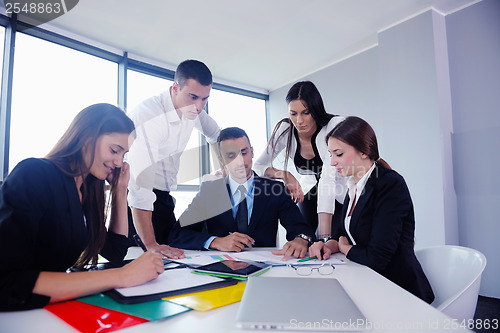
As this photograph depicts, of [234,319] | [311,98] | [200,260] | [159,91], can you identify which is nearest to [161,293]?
[234,319]

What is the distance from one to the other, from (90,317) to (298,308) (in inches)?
15.9

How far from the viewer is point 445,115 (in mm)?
3350

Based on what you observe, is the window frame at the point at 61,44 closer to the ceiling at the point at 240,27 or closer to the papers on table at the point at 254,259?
the ceiling at the point at 240,27

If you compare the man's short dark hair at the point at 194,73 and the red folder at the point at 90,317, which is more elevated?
the man's short dark hair at the point at 194,73

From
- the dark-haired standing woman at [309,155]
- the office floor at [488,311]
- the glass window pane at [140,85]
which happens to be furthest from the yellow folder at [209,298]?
the glass window pane at [140,85]

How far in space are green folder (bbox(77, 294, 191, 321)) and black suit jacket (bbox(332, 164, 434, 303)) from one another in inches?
30.5

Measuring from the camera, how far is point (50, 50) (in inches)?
141

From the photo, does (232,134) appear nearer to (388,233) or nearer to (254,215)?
(254,215)

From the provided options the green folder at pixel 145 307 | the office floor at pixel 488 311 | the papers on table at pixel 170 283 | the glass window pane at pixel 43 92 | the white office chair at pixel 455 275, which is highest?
the glass window pane at pixel 43 92

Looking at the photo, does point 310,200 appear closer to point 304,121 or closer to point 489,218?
point 304,121

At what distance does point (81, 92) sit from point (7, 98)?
74cm

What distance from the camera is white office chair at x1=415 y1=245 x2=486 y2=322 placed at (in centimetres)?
108

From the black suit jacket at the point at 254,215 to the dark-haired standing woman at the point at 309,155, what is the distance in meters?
0.10

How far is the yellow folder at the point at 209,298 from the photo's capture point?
71 cm
